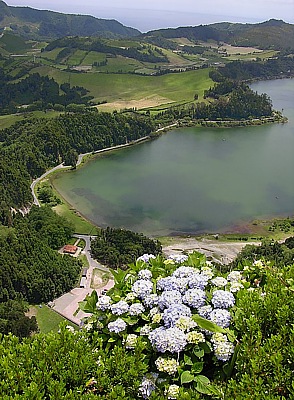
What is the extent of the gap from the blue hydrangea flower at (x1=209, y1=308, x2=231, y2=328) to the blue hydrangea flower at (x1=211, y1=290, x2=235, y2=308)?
9 cm

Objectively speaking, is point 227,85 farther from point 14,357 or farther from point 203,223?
point 14,357

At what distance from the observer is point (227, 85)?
276 ft

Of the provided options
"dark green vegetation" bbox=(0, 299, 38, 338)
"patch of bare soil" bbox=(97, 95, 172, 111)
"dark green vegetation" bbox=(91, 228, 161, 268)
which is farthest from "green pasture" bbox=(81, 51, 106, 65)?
"dark green vegetation" bbox=(0, 299, 38, 338)

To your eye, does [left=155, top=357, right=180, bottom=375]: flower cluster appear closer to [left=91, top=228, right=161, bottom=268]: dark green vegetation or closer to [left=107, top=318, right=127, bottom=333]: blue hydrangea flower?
[left=107, top=318, right=127, bottom=333]: blue hydrangea flower

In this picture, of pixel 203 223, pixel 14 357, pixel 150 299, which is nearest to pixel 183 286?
pixel 150 299

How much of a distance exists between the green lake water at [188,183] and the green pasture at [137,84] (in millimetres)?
21262

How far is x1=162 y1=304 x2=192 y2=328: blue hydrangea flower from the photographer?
3693 millimetres

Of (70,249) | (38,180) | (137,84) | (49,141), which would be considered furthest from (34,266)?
(137,84)

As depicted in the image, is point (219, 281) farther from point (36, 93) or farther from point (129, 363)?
point (36, 93)

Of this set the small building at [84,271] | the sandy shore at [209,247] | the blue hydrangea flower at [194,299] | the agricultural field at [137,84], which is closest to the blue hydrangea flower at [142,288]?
the blue hydrangea flower at [194,299]

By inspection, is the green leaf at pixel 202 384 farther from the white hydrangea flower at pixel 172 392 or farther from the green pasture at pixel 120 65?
the green pasture at pixel 120 65

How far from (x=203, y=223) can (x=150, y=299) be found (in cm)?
3159

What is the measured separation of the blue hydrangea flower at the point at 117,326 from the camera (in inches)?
150

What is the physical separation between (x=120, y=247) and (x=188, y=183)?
16.2 meters
